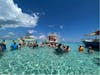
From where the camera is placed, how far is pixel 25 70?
29.3ft

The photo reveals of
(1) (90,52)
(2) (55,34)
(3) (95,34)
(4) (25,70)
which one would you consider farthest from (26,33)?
Result: (4) (25,70)

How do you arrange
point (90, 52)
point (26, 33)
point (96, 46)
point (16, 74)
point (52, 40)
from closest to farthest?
point (16, 74) < point (90, 52) < point (96, 46) < point (52, 40) < point (26, 33)

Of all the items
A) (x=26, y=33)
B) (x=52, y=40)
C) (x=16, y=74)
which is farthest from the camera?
(x=26, y=33)

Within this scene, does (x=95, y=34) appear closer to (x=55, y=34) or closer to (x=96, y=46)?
(x=96, y=46)

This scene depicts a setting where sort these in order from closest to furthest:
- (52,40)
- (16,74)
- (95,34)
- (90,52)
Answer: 1. (16,74)
2. (90,52)
3. (95,34)
4. (52,40)

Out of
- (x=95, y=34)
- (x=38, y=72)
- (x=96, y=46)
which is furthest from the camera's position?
(x=95, y=34)

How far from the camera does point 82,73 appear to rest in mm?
8930

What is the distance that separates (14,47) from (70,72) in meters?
11.7

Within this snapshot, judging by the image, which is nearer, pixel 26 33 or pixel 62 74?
pixel 62 74

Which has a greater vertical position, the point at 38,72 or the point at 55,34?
the point at 55,34

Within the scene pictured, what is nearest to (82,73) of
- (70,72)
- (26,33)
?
(70,72)

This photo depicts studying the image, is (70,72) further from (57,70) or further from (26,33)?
(26,33)

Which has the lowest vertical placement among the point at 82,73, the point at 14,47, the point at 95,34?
the point at 82,73

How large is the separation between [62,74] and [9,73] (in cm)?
320
